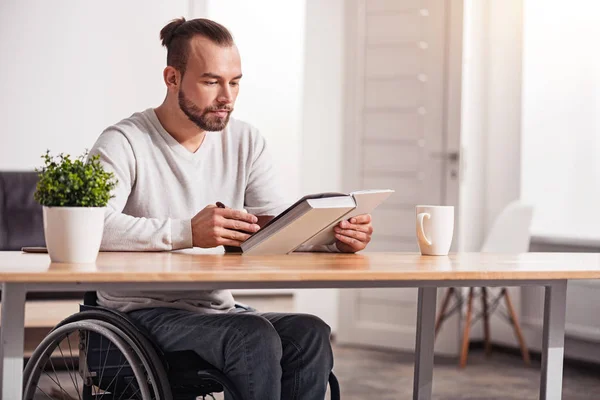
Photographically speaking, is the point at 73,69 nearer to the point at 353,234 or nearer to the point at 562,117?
the point at 562,117

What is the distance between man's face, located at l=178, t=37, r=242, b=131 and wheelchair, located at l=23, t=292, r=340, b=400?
1.76 ft

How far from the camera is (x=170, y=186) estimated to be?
2.14 meters

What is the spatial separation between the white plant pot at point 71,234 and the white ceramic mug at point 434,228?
78 centimetres

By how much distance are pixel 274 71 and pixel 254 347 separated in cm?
559

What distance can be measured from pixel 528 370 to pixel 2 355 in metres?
3.46

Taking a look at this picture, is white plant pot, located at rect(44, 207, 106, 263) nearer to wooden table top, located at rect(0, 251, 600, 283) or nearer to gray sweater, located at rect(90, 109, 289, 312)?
wooden table top, located at rect(0, 251, 600, 283)

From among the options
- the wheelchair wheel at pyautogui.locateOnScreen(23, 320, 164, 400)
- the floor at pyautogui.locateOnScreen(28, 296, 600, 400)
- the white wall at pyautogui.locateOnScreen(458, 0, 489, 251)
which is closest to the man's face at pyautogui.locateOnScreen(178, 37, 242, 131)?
the wheelchair wheel at pyautogui.locateOnScreen(23, 320, 164, 400)

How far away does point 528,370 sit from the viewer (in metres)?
4.46

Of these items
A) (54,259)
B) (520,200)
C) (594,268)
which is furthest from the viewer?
(520,200)

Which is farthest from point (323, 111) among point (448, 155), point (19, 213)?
point (19, 213)

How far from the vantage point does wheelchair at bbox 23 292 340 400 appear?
1757 mm

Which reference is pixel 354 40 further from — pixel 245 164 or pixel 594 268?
pixel 594 268

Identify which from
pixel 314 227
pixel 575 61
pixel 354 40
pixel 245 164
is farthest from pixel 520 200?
pixel 314 227

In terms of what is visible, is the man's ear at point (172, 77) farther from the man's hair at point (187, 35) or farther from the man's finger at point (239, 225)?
the man's finger at point (239, 225)
